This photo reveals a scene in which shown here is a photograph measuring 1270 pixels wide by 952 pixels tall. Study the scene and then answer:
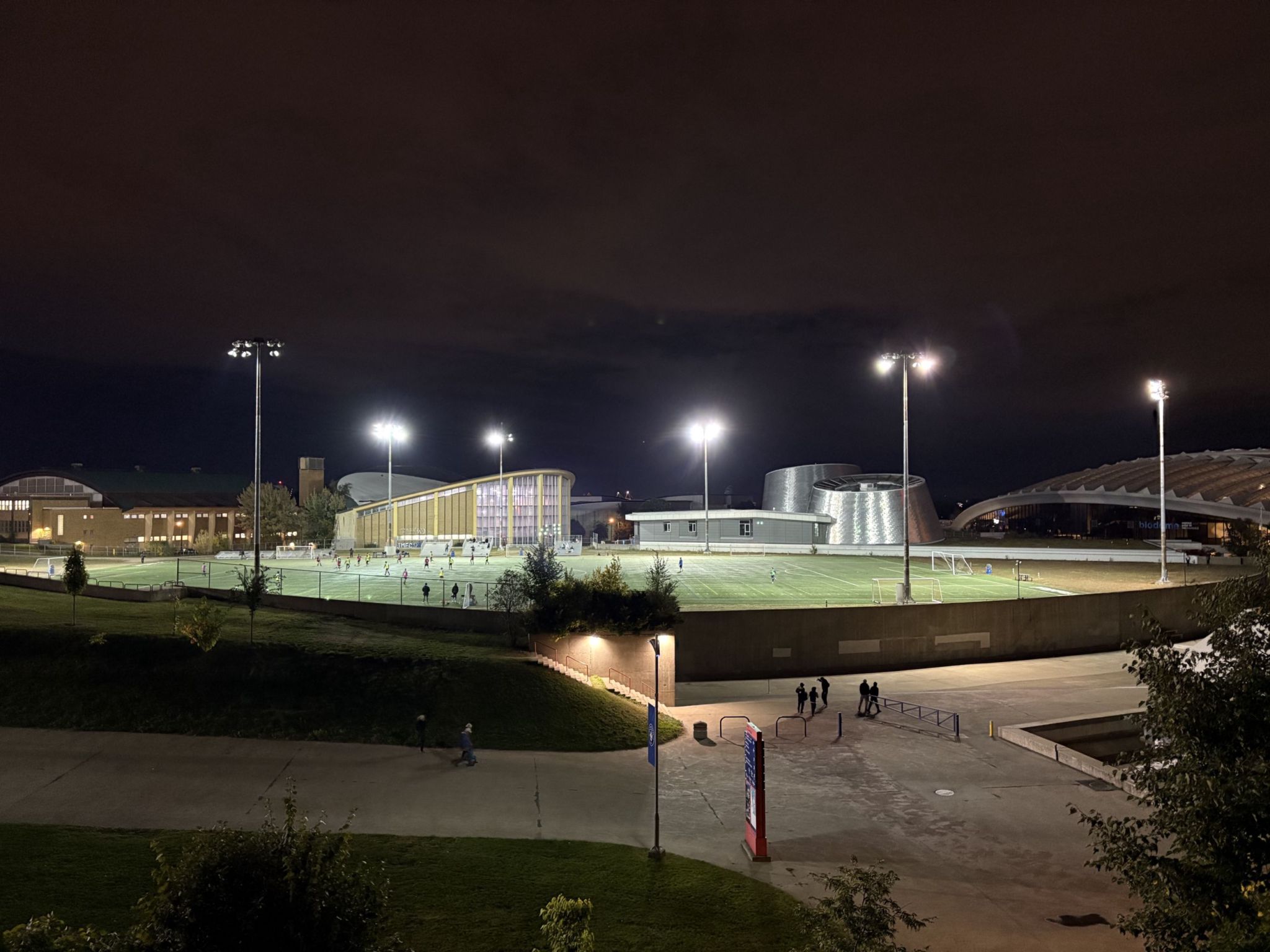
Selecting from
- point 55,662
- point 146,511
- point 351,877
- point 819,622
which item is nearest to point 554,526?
point 146,511

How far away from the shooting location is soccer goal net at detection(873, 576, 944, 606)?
34.5 m

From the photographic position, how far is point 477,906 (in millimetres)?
10570

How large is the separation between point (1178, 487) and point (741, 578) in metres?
59.9

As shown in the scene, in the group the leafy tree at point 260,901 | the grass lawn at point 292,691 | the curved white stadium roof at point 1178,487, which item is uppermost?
the curved white stadium roof at point 1178,487

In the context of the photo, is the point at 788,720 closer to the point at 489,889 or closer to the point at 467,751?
the point at 467,751

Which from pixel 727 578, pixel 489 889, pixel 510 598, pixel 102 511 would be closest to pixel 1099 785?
pixel 489 889

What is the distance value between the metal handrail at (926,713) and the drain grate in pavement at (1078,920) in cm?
938

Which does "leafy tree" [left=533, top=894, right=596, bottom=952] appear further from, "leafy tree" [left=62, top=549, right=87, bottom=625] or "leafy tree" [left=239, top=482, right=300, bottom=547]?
"leafy tree" [left=239, top=482, right=300, bottom=547]

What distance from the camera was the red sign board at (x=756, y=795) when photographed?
518 inches

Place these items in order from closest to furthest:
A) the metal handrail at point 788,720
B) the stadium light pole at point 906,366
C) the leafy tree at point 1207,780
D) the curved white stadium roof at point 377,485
Result: the leafy tree at point 1207,780
the metal handrail at point 788,720
the stadium light pole at point 906,366
the curved white stadium roof at point 377,485

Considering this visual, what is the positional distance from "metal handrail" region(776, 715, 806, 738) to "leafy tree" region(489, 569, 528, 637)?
945cm

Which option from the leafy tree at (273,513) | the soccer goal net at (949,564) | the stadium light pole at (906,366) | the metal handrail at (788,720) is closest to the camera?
the metal handrail at (788,720)

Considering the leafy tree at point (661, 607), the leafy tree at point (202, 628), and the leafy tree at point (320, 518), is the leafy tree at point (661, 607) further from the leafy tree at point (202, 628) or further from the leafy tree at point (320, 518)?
the leafy tree at point (320, 518)

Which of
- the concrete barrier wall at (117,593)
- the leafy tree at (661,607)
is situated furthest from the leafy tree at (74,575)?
the leafy tree at (661,607)
